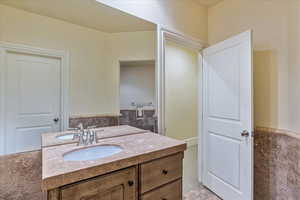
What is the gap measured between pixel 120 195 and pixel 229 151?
1.34m

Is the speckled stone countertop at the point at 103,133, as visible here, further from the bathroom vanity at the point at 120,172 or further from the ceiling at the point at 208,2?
the ceiling at the point at 208,2

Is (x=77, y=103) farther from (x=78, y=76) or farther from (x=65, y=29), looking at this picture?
(x=65, y=29)

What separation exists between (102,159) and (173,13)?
1752 mm

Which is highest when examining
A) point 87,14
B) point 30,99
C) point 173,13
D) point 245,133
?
point 173,13

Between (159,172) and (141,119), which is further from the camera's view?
(141,119)

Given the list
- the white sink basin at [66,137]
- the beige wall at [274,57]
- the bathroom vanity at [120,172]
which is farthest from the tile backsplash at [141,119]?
the beige wall at [274,57]

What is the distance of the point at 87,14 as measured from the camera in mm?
1477

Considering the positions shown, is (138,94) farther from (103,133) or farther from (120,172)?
(120,172)

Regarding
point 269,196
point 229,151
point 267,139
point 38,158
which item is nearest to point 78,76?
point 38,158

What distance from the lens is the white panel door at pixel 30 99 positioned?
1.15m

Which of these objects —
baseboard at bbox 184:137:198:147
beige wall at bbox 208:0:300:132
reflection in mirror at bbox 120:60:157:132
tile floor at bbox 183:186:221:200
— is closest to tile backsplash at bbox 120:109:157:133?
reflection in mirror at bbox 120:60:157:132

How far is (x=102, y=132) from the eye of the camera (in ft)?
5.00

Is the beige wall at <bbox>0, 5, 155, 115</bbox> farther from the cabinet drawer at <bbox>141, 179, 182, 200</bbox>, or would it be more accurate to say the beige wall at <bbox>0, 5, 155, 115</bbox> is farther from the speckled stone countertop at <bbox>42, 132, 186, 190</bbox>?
the cabinet drawer at <bbox>141, 179, 182, 200</bbox>

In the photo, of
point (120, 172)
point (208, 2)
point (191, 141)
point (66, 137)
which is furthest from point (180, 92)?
point (120, 172)
